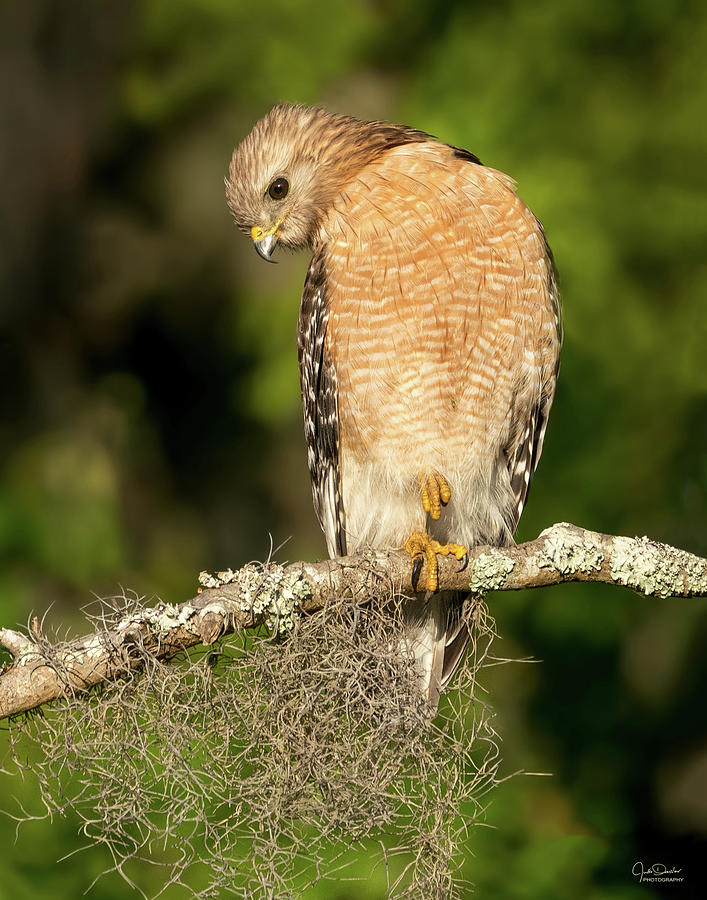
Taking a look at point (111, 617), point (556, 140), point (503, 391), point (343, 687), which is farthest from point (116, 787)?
point (556, 140)

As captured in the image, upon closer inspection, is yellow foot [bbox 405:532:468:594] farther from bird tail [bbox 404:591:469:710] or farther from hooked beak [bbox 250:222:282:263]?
hooked beak [bbox 250:222:282:263]

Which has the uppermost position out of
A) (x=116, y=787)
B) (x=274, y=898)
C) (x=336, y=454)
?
(x=336, y=454)

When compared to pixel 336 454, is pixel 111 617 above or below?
below

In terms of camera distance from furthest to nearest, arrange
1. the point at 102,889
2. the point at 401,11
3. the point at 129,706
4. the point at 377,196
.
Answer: the point at 401,11 < the point at 102,889 < the point at 377,196 < the point at 129,706

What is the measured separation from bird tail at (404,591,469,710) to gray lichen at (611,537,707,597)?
682mm

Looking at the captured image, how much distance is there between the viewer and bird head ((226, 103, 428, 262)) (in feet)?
12.9

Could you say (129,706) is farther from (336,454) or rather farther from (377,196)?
(377,196)

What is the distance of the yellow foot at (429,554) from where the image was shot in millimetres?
3441

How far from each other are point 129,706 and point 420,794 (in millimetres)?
1047

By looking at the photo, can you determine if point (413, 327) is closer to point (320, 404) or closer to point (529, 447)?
point (320, 404)

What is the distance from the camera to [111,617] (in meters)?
2.86
